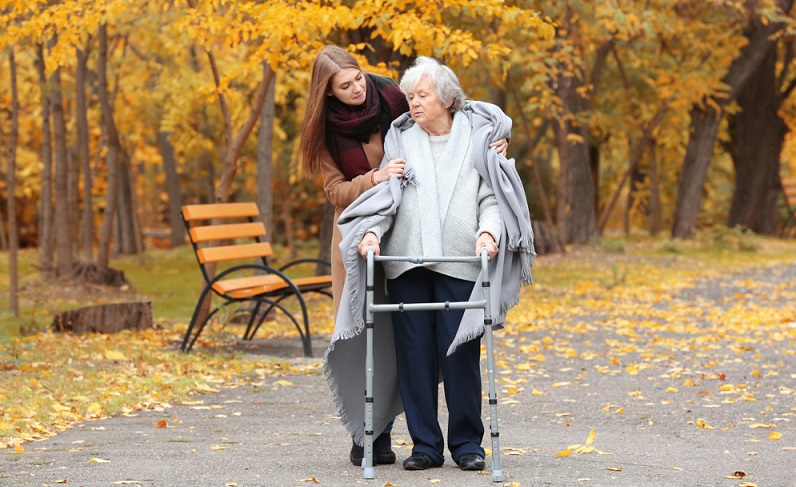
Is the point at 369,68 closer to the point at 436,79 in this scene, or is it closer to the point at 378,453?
the point at 436,79

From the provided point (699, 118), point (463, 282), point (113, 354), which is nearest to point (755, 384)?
point (463, 282)

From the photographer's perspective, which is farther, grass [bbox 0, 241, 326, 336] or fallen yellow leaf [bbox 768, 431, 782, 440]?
grass [bbox 0, 241, 326, 336]

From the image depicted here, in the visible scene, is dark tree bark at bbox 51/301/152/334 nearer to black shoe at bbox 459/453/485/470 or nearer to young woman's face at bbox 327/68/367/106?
young woman's face at bbox 327/68/367/106

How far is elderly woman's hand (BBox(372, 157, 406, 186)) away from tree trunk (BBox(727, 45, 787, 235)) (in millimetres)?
21347

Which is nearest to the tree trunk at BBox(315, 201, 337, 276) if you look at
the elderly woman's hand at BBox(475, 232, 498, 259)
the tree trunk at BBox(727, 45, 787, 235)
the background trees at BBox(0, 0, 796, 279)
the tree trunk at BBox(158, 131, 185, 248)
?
the background trees at BBox(0, 0, 796, 279)

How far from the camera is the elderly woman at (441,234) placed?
15.1 ft

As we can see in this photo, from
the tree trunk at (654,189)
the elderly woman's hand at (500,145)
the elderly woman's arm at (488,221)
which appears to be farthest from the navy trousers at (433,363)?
the tree trunk at (654,189)

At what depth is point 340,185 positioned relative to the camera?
4.88m

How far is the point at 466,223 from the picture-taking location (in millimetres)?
4684

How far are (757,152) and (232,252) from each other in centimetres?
1791

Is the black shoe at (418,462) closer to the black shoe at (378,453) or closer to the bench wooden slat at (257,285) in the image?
the black shoe at (378,453)

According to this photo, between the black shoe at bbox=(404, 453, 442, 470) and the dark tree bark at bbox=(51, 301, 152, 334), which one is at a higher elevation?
the black shoe at bbox=(404, 453, 442, 470)

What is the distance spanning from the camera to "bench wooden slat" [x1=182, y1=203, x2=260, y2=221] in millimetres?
9016

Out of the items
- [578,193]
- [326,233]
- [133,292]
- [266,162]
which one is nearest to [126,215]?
[133,292]
